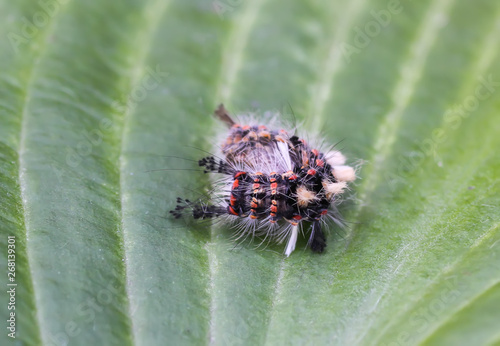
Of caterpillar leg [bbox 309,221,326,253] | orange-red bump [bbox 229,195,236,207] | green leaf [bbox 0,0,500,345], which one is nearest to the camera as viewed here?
green leaf [bbox 0,0,500,345]

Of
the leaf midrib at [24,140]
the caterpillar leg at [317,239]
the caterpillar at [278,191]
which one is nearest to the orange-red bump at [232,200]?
the caterpillar at [278,191]

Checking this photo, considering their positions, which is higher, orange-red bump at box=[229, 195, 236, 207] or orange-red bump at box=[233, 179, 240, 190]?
orange-red bump at box=[233, 179, 240, 190]

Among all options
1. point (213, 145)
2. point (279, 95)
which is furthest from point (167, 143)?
point (279, 95)

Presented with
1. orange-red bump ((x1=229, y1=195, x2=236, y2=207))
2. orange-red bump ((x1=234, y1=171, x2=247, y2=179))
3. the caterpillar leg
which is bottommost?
the caterpillar leg

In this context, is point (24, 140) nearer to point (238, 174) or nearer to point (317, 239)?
point (238, 174)

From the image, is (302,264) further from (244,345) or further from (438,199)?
(438,199)

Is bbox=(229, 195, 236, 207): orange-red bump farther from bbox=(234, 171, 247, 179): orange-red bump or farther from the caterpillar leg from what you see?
the caterpillar leg

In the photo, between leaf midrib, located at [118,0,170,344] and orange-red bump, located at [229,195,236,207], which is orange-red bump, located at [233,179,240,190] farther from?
leaf midrib, located at [118,0,170,344]

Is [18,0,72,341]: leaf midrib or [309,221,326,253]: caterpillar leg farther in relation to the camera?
[309,221,326,253]: caterpillar leg

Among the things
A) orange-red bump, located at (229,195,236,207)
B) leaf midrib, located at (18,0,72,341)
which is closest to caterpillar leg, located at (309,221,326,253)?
orange-red bump, located at (229,195,236,207)

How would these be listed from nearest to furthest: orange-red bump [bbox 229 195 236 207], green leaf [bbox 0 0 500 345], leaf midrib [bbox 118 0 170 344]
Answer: green leaf [bbox 0 0 500 345], leaf midrib [bbox 118 0 170 344], orange-red bump [bbox 229 195 236 207]
